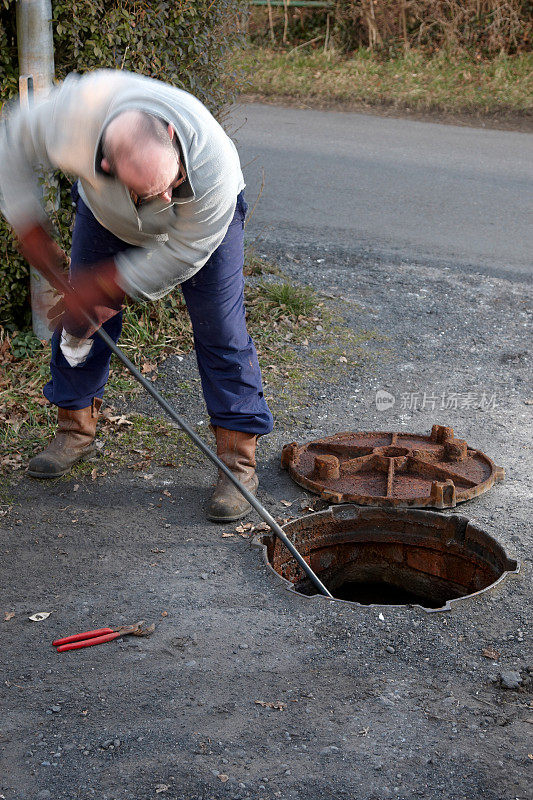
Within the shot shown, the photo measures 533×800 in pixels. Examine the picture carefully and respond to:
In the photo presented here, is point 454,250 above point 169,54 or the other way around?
the other way around

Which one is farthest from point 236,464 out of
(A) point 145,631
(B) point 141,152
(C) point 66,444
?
(B) point 141,152

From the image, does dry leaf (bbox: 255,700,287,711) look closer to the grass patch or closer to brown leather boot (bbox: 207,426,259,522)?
brown leather boot (bbox: 207,426,259,522)

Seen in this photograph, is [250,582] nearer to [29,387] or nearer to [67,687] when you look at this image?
[67,687]

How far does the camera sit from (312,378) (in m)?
5.39

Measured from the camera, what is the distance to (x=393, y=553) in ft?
13.6

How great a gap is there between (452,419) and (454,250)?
2.68m

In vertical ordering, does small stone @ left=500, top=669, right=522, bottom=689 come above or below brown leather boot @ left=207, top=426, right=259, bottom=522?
below

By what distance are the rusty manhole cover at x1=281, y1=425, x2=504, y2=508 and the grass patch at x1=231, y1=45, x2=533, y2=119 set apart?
799cm

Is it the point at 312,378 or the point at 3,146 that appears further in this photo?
the point at 312,378

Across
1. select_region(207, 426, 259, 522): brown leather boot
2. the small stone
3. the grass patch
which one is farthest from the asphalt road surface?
the small stone

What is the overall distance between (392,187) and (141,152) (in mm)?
6233

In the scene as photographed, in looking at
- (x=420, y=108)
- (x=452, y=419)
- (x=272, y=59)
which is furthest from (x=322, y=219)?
(x=272, y=59)

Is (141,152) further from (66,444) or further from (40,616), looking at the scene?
(66,444)

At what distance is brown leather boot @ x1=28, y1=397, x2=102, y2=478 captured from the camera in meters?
4.39
